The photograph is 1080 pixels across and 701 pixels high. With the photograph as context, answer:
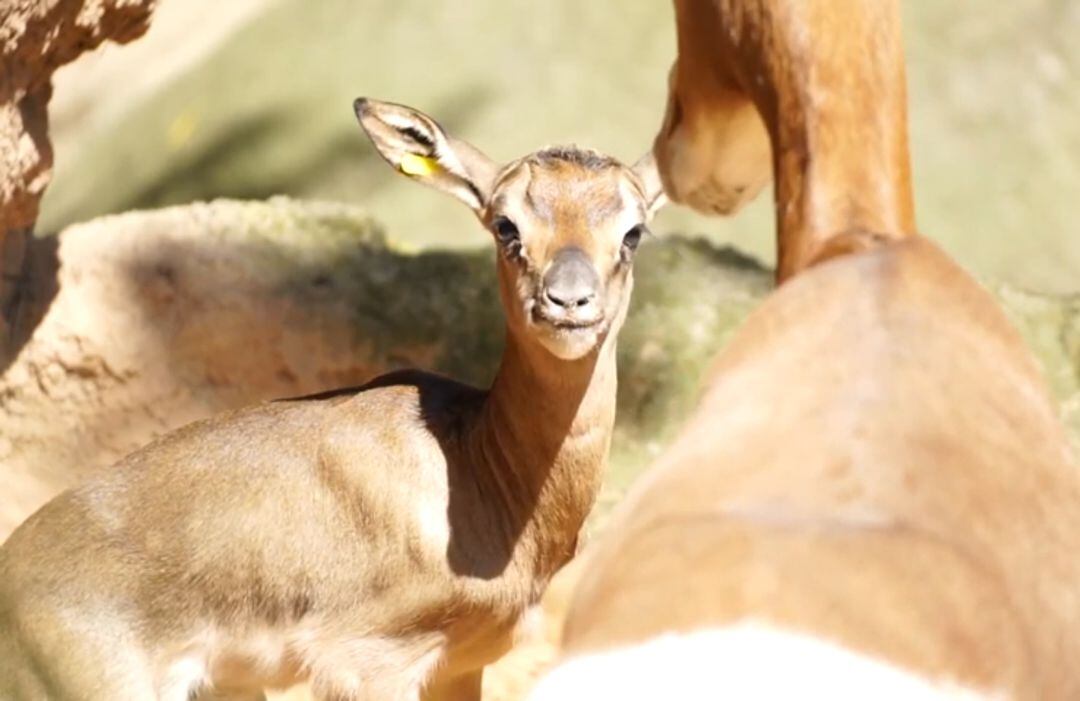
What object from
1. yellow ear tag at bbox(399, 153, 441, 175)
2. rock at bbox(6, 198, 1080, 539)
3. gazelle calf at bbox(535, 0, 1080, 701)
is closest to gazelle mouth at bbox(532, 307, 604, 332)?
yellow ear tag at bbox(399, 153, 441, 175)

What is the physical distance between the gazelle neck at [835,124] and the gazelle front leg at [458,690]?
2581mm

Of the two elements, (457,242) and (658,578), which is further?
(457,242)

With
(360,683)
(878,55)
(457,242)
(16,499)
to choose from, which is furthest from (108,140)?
(878,55)

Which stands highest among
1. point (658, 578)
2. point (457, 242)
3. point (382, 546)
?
point (658, 578)

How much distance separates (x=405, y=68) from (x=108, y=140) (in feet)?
4.74

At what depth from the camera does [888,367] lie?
1.67 m

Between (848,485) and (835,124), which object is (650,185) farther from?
(848,485)

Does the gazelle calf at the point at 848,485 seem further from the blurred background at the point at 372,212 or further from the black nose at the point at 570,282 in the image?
the blurred background at the point at 372,212

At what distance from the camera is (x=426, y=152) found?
428cm

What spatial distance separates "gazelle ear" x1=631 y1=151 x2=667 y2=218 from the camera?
14.0 ft

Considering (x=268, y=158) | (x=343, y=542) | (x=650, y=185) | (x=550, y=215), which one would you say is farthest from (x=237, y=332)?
(x=550, y=215)

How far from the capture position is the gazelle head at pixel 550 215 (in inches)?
148

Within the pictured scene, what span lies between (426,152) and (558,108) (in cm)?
274

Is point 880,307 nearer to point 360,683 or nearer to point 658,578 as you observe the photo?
point 658,578
